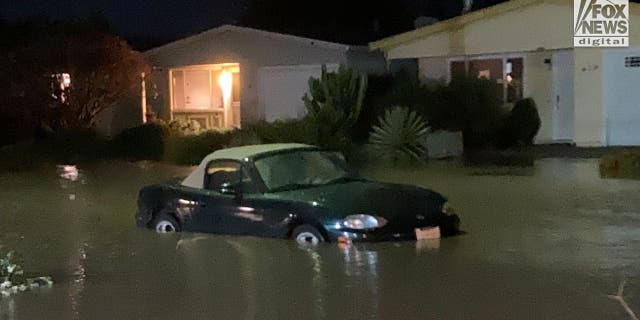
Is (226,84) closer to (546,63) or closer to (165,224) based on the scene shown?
(546,63)

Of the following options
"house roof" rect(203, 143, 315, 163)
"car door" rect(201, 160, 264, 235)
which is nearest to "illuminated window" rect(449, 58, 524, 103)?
"house roof" rect(203, 143, 315, 163)

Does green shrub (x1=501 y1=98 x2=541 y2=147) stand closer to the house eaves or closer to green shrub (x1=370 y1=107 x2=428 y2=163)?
the house eaves

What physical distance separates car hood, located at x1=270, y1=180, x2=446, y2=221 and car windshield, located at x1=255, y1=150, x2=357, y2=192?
0.91 ft

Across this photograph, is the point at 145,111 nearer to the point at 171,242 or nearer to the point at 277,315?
the point at 171,242

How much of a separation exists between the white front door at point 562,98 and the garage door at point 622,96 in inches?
59.2

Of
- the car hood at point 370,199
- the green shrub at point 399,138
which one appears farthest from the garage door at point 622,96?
the car hood at point 370,199

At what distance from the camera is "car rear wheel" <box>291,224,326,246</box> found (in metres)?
12.6

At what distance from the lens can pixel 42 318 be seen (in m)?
9.44

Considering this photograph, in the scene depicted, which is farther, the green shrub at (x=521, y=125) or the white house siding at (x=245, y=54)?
the white house siding at (x=245, y=54)

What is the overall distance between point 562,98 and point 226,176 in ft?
53.1

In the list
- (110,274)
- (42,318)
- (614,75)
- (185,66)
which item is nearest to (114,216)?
(110,274)

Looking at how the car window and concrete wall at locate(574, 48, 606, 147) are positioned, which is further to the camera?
concrete wall at locate(574, 48, 606, 147)

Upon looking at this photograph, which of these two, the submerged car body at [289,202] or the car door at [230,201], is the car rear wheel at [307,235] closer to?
the submerged car body at [289,202]

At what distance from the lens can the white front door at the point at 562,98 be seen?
2783cm
